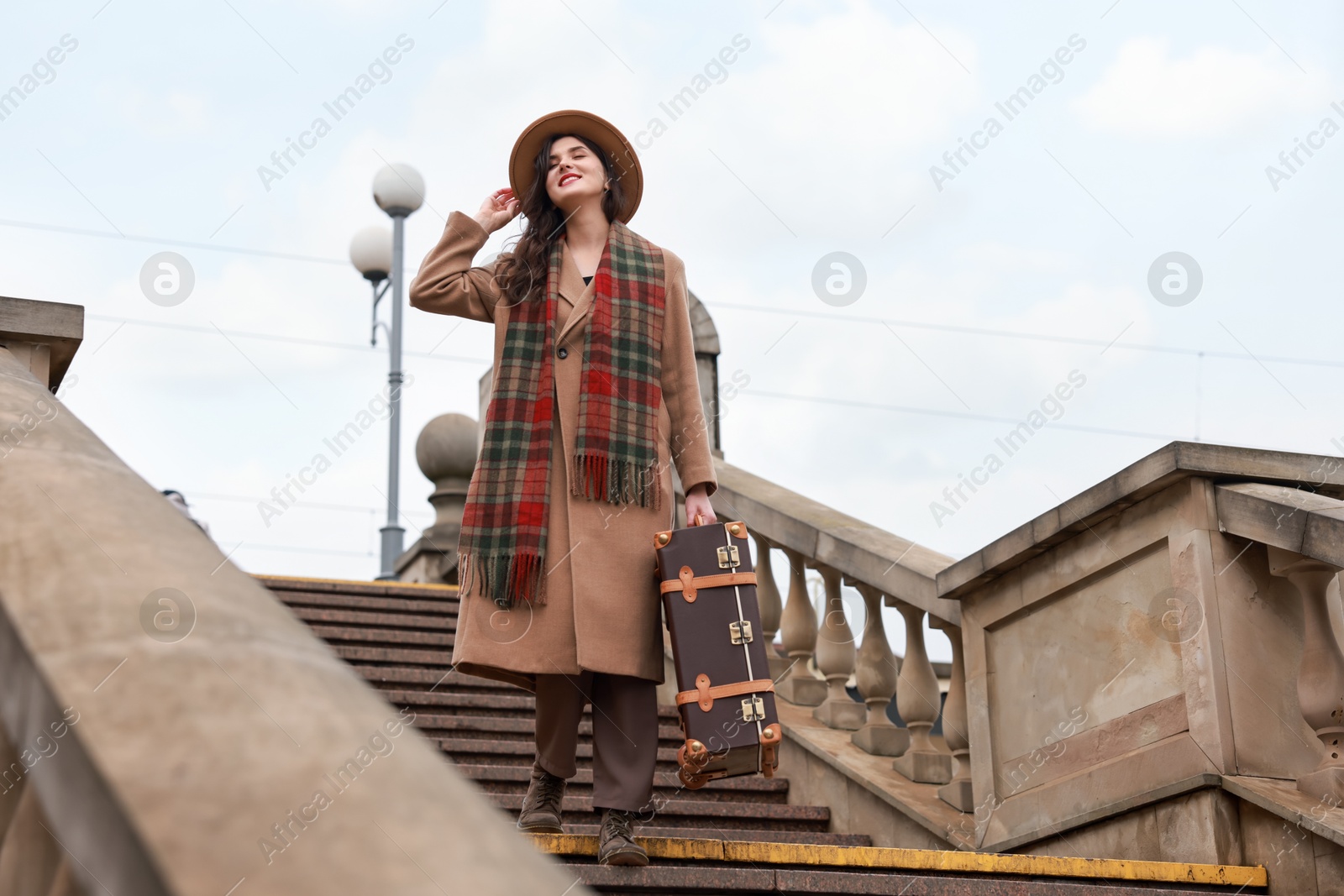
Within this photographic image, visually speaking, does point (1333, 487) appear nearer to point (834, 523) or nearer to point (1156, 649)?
point (1156, 649)

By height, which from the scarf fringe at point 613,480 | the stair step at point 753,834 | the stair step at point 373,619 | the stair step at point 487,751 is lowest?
the stair step at point 753,834

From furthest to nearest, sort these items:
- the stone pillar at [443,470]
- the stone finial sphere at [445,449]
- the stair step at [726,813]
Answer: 1. the stone finial sphere at [445,449]
2. the stone pillar at [443,470]
3. the stair step at [726,813]

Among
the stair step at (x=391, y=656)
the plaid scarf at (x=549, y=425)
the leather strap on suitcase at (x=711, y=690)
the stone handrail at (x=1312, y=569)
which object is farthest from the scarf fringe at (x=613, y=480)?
the stair step at (x=391, y=656)

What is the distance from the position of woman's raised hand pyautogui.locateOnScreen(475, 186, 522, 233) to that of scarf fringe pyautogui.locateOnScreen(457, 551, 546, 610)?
0.98 meters

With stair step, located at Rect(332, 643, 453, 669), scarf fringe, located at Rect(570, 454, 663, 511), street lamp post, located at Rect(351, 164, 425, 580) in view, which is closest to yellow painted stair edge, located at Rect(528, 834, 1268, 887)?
scarf fringe, located at Rect(570, 454, 663, 511)

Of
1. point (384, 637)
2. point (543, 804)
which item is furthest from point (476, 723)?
point (543, 804)

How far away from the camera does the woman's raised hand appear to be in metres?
4.17

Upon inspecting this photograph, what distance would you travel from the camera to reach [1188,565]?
13.6 ft

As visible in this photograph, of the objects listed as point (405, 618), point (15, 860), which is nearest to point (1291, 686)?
point (15, 860)

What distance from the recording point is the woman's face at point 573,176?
13.5ft

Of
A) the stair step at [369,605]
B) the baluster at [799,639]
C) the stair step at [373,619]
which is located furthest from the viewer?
the stair step at [369,605]

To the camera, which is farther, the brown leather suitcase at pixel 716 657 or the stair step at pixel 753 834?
the stair step at pixel 753 834

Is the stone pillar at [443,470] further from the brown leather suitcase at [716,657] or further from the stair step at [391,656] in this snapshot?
the brown leather suitcase at [716,657]

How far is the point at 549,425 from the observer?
12.8ft
